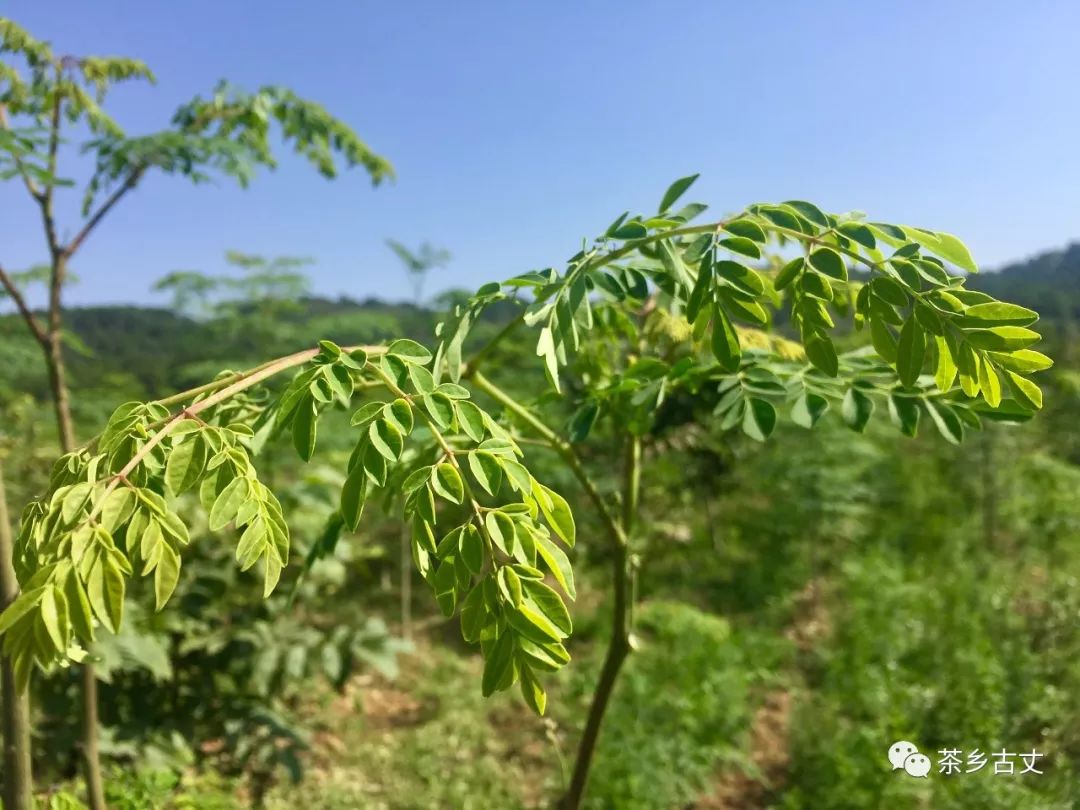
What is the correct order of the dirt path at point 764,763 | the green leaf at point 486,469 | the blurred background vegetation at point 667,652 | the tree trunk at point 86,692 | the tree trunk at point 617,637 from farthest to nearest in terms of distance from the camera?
the dirt path at point 764,763 < the blurred background vegetation at point 667,652 < the tree trunk at point 86,692 < the tree trunk at point 617,637 < the green leaf at point 486,469

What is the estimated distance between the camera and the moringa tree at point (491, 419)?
30.6 inches

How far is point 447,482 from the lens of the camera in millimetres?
885

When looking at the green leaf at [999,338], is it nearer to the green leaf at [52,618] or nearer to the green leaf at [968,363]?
the green leaf at [968,363]

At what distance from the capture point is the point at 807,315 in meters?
1.10

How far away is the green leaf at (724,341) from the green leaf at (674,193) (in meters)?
0.25

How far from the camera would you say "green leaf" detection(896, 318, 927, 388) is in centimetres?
102

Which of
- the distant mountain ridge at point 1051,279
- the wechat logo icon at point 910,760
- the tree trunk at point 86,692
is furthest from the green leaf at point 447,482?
the distant mountain ridge at point 1051,279

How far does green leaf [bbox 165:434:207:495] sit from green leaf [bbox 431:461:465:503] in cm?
29

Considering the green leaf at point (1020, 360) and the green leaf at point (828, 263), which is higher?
the green leaf at point (828, 263)

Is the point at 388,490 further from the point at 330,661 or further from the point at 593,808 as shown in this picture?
the point at 593,808

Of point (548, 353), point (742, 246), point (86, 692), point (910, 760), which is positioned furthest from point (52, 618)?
point (910, 760)

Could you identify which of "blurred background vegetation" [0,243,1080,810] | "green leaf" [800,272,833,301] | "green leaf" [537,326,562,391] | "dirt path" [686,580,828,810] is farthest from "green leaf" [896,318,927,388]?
"dirt path" [686,580,828,810]

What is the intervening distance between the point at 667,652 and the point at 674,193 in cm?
406

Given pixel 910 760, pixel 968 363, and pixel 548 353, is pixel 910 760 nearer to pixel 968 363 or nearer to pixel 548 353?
pixel 968 363
